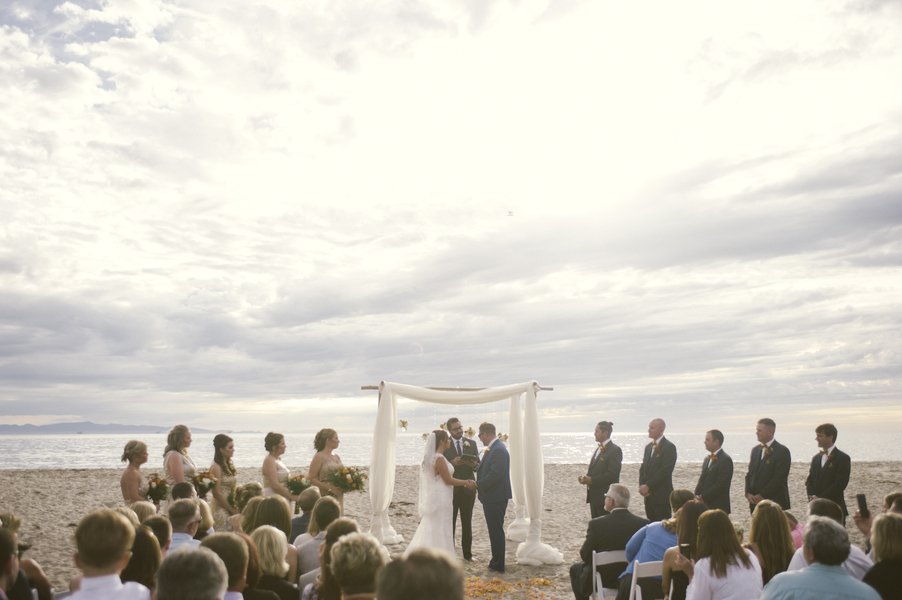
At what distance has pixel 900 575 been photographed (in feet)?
14.2

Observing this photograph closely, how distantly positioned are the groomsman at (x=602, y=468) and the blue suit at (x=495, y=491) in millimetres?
1204

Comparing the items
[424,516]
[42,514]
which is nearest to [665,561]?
[424,516]

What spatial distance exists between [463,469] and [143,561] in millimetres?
8379

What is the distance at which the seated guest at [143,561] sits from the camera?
162 inches

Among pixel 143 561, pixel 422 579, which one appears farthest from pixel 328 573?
pixel 422 579

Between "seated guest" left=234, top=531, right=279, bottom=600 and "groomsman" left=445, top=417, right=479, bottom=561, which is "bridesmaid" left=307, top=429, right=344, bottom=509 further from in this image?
"seated guest" left=234, top=531, right=279, bottom=600

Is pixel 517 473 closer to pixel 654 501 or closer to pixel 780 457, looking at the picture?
pixel 654 501

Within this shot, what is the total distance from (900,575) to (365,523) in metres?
14.7

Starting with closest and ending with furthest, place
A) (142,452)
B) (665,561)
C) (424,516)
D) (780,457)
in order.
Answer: (665,561) → (142,452) → (780,457) → (424,516)

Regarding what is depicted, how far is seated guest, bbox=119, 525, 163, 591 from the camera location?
13.5 feet

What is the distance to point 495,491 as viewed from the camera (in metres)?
11.4

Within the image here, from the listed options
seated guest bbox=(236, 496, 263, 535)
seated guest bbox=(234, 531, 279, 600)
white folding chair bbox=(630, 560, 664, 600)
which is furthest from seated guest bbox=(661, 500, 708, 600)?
seated guest bbox=(236, 496, 263, 535)

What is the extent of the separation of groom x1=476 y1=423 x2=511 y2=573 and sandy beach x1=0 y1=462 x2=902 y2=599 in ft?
1.42

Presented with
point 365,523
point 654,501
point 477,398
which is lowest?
point 365,523
